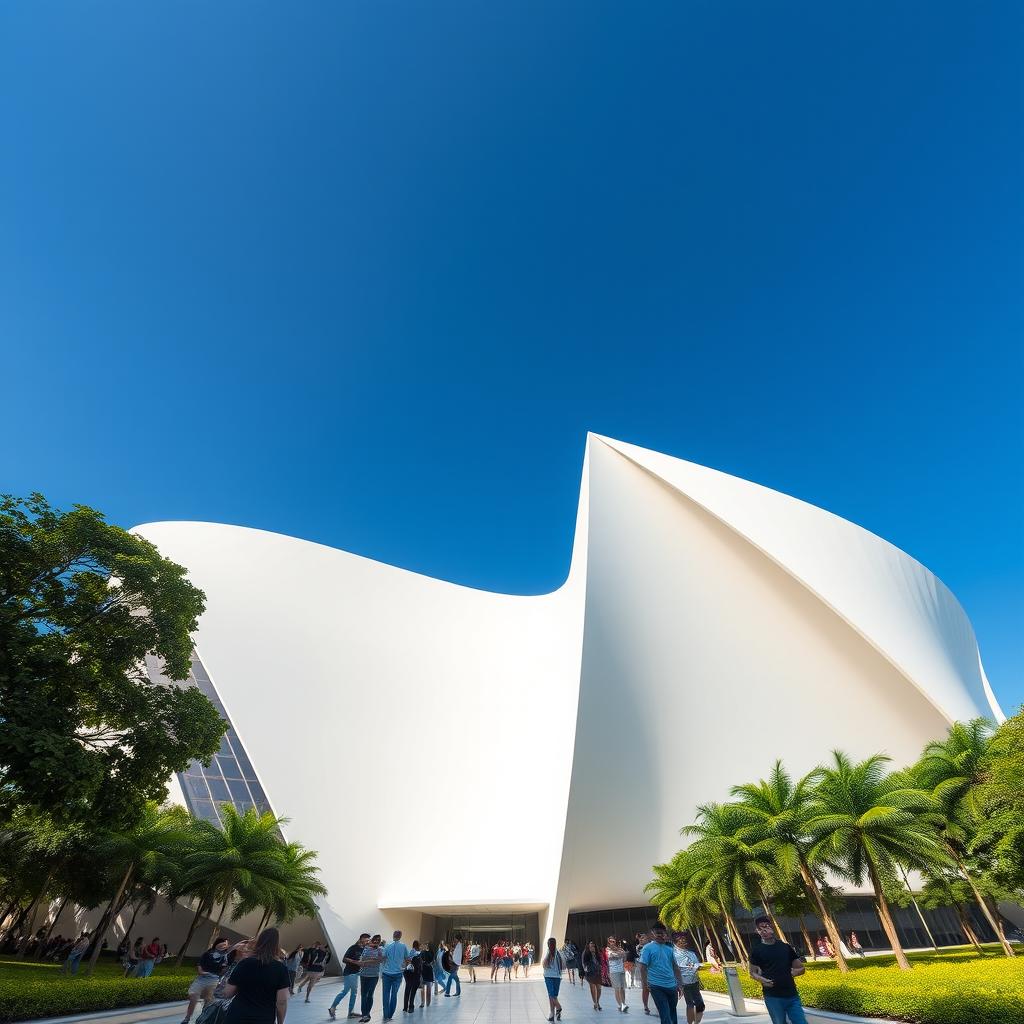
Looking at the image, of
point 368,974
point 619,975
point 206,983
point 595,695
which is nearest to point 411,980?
point 368,974

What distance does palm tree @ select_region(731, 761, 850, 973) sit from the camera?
48.5ft

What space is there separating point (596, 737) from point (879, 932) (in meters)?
19.1

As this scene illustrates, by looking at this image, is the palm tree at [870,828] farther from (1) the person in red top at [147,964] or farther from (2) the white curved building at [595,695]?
(1) the person in red top at [147,964]

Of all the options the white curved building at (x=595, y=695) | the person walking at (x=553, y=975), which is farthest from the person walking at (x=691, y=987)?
the white curved building at (x=595, y=695)

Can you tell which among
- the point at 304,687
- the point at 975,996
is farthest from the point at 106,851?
the point at 975,996

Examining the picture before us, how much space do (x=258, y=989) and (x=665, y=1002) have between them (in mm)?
4602

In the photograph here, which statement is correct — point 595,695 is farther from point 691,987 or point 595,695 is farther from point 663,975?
point 663,975

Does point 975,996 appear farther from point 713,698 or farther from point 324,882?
point 324,882

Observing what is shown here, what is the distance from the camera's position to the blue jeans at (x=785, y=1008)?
5.07m

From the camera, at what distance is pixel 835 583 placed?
74.1ft

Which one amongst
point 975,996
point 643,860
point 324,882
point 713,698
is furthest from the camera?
point 713,698

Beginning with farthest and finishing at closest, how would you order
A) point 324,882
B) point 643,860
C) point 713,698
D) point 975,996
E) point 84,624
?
point 713,698, point 643,860, point 324,882, point 84,624, point 975,996

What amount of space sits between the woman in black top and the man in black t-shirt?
379 cm

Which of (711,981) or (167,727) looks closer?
(167,727)
